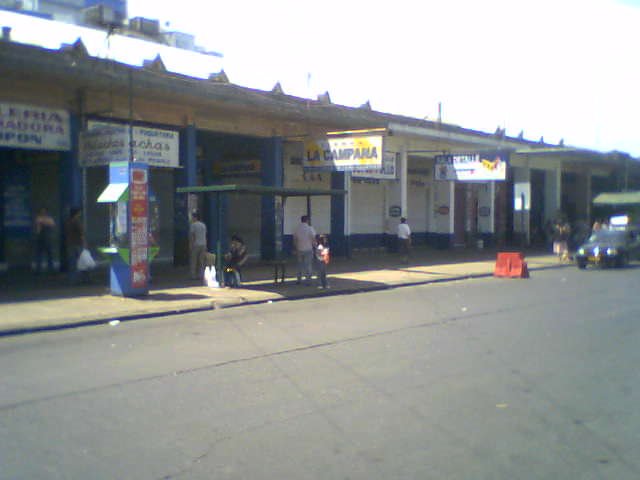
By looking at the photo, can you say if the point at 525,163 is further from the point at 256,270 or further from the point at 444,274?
the point at 256,270

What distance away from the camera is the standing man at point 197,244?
55.5ft

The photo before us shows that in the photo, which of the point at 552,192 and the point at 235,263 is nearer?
the point at 235,263

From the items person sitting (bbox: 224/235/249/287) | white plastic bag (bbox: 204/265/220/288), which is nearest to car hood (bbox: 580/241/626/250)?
person sitting (bbox: 224/235/249/287)

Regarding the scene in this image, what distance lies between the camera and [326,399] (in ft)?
21.7

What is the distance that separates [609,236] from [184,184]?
598 inches

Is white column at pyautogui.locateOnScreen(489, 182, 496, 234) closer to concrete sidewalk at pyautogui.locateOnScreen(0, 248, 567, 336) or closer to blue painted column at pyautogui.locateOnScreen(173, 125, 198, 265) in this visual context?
concrete sidewalk at pyautogui.locateOnScreen(0, 248, 567, 336)

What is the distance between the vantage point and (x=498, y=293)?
52.6 feet

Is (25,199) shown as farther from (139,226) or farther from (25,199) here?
(139,226)

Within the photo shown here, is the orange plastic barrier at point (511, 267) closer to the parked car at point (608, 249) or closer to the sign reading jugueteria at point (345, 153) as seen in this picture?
the parked car at point (608, 249)

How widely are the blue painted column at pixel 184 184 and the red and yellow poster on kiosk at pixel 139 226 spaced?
485cm

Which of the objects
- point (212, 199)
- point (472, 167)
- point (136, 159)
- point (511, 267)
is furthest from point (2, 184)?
point (472, 167)

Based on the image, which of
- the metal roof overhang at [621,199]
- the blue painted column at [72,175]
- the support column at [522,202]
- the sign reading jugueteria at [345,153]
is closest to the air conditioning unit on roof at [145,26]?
the blue painted column at [72,175]

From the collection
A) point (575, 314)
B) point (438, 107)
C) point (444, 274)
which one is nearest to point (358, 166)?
point (444, 274)

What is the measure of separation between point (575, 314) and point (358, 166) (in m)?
9.44
